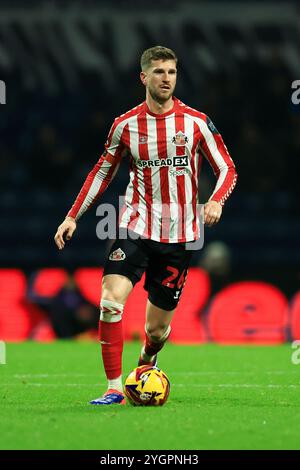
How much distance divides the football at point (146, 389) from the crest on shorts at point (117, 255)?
0.72 m

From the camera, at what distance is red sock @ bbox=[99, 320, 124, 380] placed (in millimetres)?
6727

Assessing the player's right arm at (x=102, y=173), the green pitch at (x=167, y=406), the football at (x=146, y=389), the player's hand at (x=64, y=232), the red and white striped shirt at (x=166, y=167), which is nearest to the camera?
the green pitch at (x=167, y=406)

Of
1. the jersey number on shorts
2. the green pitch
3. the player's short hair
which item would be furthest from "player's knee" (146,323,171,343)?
the player's short hair

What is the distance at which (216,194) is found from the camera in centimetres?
682

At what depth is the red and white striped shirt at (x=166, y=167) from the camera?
6.93 meters

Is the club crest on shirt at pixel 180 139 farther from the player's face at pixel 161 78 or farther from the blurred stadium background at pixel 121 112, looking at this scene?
the blurred stadium background at pixel 121 112

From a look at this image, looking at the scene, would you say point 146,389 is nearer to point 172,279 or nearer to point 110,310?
point 110,310

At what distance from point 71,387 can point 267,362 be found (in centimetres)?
286

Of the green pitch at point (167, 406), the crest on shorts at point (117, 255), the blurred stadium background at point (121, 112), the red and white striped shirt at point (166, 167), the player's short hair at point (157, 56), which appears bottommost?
the green pitch at point (167, 406)

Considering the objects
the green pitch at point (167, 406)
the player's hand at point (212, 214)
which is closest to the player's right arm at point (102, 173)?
the player's hand at point (212, 214)

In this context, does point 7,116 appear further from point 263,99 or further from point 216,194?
point 216,194

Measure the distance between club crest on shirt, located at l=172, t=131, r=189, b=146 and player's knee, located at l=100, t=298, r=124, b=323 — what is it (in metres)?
1.11

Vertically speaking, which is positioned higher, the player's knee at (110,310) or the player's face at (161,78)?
the player's face at (161,78)

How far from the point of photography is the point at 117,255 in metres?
6.80
